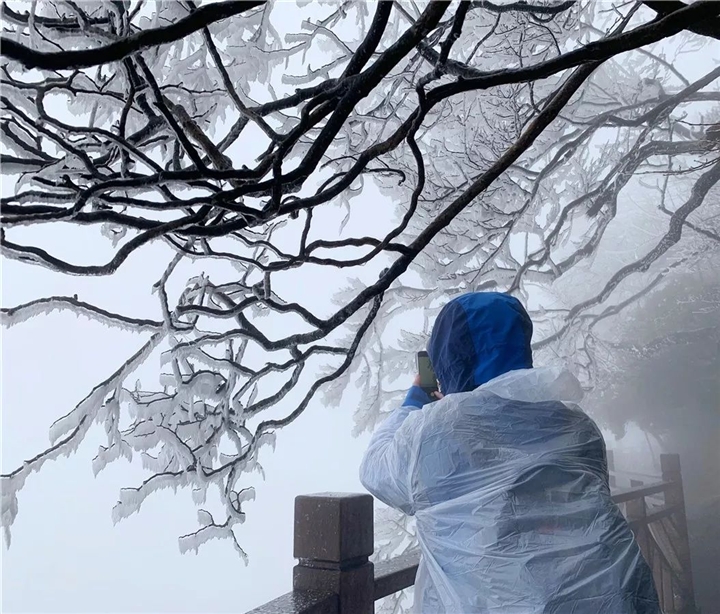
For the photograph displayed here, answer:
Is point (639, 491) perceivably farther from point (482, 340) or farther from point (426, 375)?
point (482, 340)

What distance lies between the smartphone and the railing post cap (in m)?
0.31

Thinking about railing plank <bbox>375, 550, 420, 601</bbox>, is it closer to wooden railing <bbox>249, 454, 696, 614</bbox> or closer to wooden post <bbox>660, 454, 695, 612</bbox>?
wooden railing <bbox>249, 454, 696, 614</bbox>

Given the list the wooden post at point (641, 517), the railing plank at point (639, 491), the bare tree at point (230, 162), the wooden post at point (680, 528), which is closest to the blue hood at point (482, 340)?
the bare tree at point (230, 162)

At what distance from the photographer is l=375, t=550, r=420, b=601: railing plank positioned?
1.30 meters

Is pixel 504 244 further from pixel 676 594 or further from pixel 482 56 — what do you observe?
pixel 676 594

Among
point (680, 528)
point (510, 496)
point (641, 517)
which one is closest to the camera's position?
point (510, 496)

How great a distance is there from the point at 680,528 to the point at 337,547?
3.78m

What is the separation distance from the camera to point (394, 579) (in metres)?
1.35

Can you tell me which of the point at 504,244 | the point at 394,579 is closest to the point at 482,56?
the point at 504,244

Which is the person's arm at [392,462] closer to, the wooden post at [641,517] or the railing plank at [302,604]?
the railing plank at [302,604]

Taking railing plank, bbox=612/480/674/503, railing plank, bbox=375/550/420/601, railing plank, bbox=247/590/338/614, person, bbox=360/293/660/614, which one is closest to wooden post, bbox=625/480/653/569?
railing plank, bbox=612/480/674/503

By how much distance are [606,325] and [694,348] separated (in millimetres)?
793

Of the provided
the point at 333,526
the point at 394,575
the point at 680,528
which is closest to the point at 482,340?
the point at 333,526

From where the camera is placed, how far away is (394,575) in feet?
4.42
